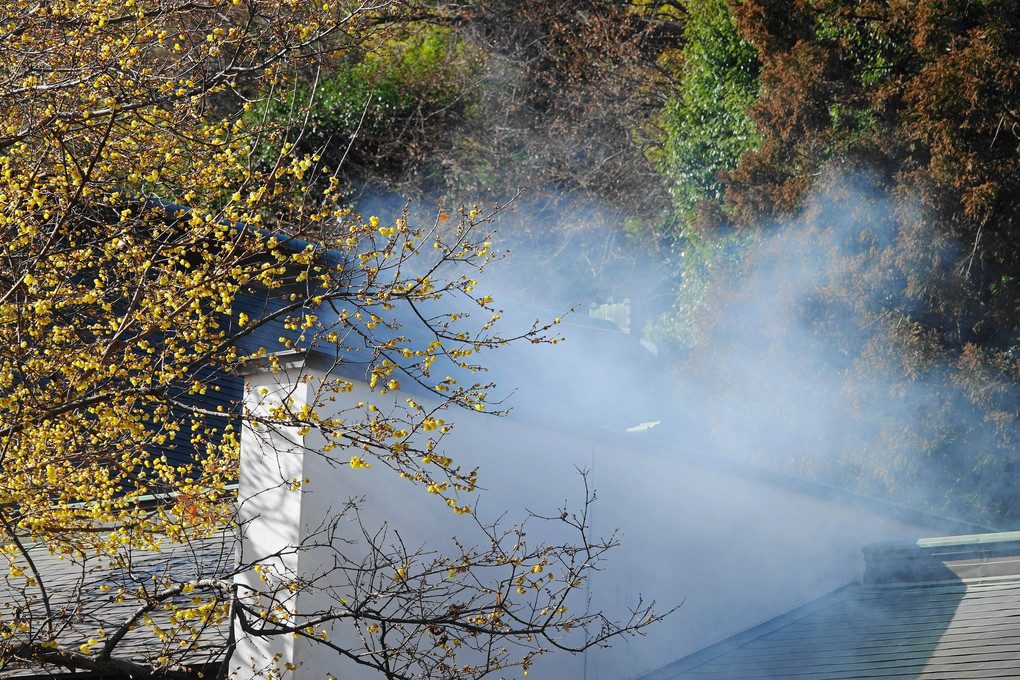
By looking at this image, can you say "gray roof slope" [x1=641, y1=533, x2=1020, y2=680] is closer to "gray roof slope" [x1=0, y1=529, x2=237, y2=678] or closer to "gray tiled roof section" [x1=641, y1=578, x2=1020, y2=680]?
"gray tiled roof section" [x1=641, y1=578, x2=1020, y2=680]

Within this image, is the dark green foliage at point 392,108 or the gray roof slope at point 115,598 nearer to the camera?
the gray roof slope at point 115,598

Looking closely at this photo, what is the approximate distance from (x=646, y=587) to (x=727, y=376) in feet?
15.8

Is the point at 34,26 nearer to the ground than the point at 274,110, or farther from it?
nearer to the ground

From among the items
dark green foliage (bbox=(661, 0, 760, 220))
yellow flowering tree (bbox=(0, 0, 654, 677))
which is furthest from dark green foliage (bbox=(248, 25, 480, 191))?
yellow flowering tree (bbox=(0, 0, 654, 677))

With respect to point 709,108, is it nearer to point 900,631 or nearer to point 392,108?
point 392,108

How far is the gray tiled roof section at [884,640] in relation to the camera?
500cm

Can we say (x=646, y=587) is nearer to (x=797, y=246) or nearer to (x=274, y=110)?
(x=797, y=246)

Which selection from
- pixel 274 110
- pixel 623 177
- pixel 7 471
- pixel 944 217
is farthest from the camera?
pixel 623 177

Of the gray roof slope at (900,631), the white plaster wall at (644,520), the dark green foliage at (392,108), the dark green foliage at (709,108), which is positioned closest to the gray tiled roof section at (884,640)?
the gray roof slope at (900,631)

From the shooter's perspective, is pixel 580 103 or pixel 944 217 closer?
pixel 944 217

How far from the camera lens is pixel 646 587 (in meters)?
6.46

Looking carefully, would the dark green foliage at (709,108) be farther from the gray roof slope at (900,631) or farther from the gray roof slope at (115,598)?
the gray roof slope at (115,598)

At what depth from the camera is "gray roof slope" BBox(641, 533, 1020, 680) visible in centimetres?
505

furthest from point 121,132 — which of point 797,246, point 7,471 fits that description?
point 797,246
